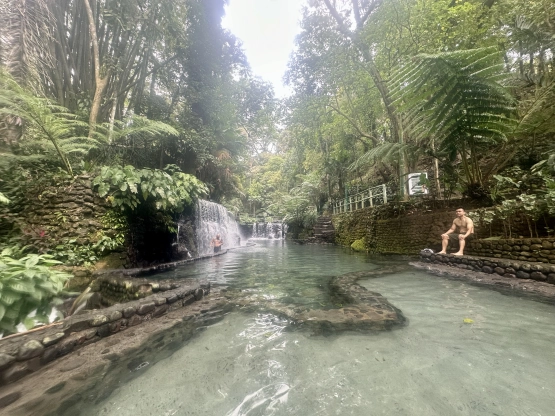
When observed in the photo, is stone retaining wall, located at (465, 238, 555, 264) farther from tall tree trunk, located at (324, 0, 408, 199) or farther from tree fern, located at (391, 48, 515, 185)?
tall tree trunk, located at (324, 0, 408, 199)

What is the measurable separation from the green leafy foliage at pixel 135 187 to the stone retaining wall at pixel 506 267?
7123mm

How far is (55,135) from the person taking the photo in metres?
4.64

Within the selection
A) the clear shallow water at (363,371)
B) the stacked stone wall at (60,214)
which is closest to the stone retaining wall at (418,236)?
the clear shallow water at (363,371)

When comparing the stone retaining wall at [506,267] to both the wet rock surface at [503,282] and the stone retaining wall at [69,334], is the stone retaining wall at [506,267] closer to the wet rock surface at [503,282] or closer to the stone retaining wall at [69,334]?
the wet rock surface at [503,282]

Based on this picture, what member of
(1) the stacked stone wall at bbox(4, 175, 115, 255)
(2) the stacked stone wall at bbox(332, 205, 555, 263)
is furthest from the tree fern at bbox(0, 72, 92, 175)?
(2) the stacked stone wall at bbox(332, 205, 555, 263)

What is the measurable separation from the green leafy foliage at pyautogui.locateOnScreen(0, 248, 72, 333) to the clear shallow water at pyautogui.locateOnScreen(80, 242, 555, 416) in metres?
1.32

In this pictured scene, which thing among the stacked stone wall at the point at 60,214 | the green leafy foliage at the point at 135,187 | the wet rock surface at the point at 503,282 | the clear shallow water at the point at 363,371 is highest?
the green leafy foliage at the point at 135,187

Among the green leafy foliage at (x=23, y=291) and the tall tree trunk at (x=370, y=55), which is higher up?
the tall tree trunk at (x=370, y=55)

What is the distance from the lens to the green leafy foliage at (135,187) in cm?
518

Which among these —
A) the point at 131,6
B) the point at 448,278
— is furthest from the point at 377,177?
the point at 131,6

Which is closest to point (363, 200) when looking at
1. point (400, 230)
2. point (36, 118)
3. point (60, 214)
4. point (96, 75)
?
point (400, 230)

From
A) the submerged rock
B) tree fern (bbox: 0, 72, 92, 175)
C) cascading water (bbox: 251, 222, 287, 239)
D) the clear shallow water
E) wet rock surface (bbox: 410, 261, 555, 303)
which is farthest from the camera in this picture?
cascading water (bbox: 251, 222, 287, 239)

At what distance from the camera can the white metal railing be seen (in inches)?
441

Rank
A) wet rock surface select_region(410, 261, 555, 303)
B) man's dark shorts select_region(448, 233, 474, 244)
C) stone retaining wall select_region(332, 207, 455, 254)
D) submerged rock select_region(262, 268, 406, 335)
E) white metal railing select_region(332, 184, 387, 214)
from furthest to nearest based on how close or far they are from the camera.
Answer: white metal railing select_region(332, 184, 387, 214)
stone retaining wall select_region(332, 207, 455, 254)
man's dark shorts select_region(448, 233, 474, 244)
wet rock surface select_region(410, 261, 555, 303)
submerged rock select_region(262, 268, 406, 335)
